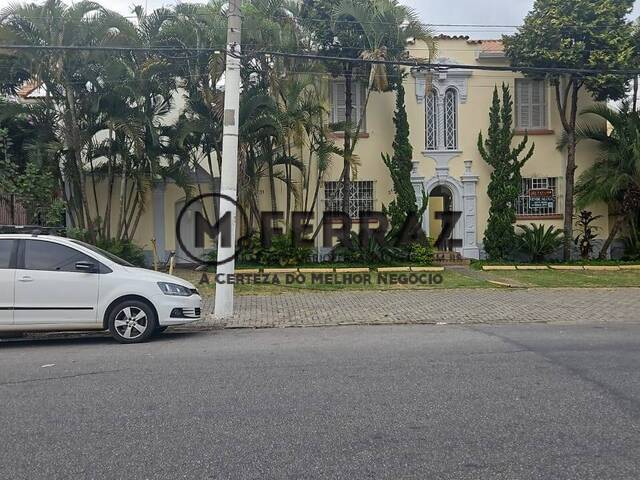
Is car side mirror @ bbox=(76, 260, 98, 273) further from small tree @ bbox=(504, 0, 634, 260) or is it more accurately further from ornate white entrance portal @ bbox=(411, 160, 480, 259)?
small tree @ bbox=(504, 0, 634, 260)

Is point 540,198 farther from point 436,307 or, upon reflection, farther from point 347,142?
point 436,307

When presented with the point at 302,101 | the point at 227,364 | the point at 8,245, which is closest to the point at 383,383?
the point at 227,364

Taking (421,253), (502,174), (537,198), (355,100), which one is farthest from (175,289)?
(537,198)

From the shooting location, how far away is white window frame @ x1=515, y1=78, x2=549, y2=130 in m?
19.6

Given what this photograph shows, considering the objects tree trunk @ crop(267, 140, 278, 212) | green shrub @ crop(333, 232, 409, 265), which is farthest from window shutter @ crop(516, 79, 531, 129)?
tree trunk @ crop(267, 140, 278, 212)

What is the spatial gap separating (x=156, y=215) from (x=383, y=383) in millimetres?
14220

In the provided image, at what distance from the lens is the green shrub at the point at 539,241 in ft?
60.7

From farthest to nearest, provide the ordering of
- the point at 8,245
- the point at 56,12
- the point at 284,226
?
the point at 284,226 < the point at 56,12 < the point at 8,245

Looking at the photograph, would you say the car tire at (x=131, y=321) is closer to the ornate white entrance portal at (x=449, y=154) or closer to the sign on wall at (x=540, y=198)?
the ornate white entrance portal at (x=449, y=154)

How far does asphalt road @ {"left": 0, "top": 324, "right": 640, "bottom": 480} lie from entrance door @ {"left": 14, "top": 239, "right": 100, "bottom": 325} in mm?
487

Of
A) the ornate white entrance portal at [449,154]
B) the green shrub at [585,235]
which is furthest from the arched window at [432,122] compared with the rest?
the green shrub at [585,235]

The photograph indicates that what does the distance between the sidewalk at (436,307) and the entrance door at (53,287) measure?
224 cm

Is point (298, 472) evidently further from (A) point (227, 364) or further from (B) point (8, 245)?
(B) point (8, 245)

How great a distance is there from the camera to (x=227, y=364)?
705 cm
